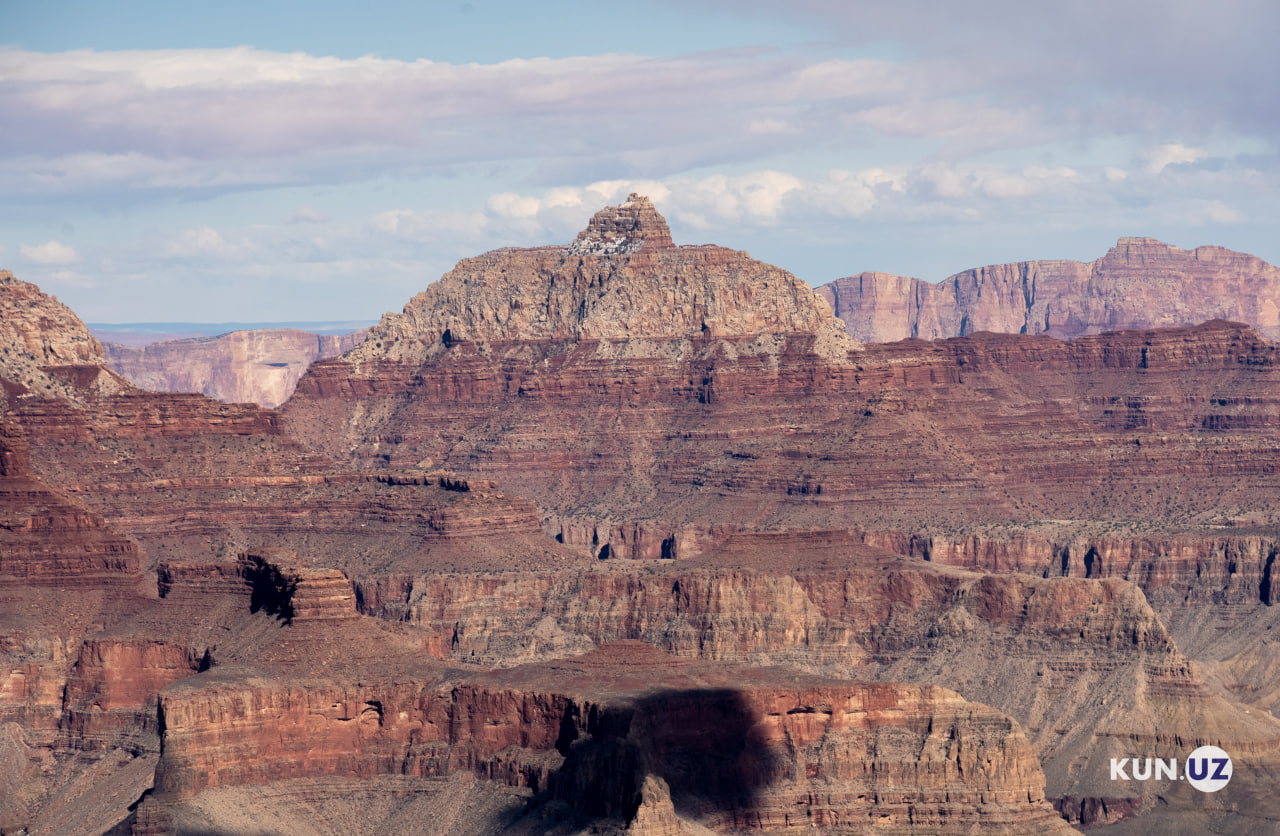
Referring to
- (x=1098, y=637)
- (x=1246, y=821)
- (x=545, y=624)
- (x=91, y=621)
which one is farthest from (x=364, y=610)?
(x=1246, y=821)

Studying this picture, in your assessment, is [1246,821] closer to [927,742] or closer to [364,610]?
[927,742]

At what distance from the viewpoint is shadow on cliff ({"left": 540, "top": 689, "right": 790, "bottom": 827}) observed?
132000mm

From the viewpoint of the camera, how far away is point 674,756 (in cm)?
13662

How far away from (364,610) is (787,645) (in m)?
23.7

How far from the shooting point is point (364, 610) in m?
198

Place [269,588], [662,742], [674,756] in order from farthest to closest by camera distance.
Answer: [269,588] < [674,756] < [662,742]
